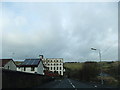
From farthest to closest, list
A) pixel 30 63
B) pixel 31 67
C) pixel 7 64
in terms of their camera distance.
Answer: pixel 30 63 < pixel 31 67 < pixel 7 64

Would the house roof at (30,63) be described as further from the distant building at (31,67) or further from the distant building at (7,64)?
the distant building at (7,64)

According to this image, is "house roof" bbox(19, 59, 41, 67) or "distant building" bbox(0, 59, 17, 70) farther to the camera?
"house roof" bbox(19, 59, 41, 67)

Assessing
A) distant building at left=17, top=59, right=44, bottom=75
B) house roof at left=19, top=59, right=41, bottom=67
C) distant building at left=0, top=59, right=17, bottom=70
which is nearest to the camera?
distant building at left=0, top=59, right=17, bottom=70

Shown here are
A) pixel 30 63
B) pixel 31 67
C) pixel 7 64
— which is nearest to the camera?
pixel 7 64

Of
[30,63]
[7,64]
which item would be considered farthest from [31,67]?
[7,64]

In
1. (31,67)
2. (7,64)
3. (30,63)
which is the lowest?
(31,67)

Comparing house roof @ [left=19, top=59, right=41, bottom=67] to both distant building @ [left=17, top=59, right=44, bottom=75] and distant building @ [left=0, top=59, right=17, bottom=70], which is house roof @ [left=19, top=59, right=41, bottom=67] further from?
distant building @ [left=0, top=59, right=17, bottom=70]

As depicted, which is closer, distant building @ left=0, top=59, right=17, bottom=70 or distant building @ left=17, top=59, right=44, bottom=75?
distant building @ left=0, top=59, right=17, bottom=70

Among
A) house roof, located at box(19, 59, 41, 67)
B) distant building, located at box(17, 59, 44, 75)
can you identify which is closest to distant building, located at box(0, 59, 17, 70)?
distant building, located at box(17, 59, 44, 75)

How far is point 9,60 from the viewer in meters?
62.4

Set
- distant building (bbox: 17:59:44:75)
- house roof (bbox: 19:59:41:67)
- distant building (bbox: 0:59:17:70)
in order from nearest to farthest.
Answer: distant building (bbox: 0:59:17:70), distant building (bbox: 17:59:44:75), house roof (bbox: 19:59:41:67)

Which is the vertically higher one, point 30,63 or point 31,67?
point 30,63

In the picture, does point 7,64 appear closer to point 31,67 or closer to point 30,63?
point 31,67

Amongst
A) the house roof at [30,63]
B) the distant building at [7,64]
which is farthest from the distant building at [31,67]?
the distant building at [7,64]
